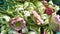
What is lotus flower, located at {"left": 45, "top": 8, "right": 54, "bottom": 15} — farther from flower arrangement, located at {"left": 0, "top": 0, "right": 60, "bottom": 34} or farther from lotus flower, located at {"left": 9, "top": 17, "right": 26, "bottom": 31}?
lotus flower, located at {"left": 9, "top": 17, "right": 26, "bottom": 31}

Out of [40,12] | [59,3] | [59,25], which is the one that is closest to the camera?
[59,25]

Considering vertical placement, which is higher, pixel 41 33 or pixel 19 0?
pixel 19 0

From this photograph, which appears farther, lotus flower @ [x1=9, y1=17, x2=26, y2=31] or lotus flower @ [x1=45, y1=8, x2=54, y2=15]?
lotus flower @ [x1=45, y1=8, x2=54, y2=15]

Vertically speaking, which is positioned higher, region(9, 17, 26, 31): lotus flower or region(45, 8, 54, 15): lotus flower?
region(45, 8, 54, 15): lotus flower

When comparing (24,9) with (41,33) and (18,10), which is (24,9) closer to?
(18,10)

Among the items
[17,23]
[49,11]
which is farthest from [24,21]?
[49,11]

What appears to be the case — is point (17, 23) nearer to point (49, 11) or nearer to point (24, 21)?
point (24, 21)

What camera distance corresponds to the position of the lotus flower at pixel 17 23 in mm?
766

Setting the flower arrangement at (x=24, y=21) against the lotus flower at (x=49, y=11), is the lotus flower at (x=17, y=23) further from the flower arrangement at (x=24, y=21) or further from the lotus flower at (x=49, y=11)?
the lotus flower at (x=49, y=11)

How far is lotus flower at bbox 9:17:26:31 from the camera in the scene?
0.77 metres

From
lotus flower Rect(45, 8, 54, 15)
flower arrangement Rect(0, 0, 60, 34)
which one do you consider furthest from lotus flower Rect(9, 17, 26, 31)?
lotus flower Rect(45, 8, 54, 15)

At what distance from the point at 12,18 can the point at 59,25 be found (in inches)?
8.6

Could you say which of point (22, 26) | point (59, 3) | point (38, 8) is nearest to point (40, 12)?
point (38, 8)

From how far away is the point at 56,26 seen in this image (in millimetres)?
670
